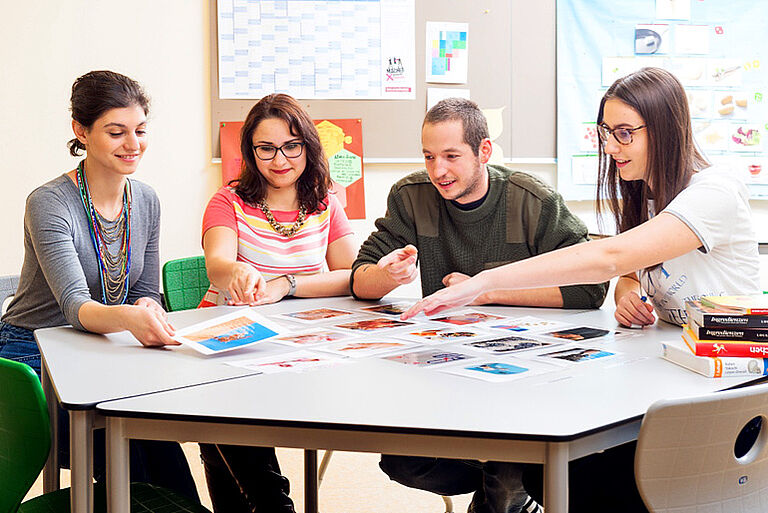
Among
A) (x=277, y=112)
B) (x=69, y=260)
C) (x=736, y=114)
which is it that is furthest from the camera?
(x=736, y=114)

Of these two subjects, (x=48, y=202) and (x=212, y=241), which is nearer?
(x=48, y=202)

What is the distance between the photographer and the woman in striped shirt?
226 cm

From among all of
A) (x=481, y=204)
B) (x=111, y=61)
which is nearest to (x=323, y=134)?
(x=111, y=61)

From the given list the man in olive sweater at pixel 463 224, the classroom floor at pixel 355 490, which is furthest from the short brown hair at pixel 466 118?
the classroom floor at pixel 355 490

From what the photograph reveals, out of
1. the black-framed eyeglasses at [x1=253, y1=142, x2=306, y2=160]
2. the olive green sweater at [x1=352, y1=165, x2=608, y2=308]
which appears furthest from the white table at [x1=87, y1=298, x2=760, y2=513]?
the black-framed eyeglasses at [x1=253, y1=142, x2=306, y2=160]

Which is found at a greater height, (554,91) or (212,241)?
(554,91)

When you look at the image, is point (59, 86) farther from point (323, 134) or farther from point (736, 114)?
point (736, 114)

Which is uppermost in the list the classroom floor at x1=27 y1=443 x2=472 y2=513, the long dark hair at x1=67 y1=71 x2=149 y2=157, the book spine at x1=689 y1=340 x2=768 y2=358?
the long dark hair at x1=67 y1=71 x2=149 y2=157

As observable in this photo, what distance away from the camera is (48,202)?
1.96m

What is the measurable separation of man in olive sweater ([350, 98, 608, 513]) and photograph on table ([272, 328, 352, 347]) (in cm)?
34

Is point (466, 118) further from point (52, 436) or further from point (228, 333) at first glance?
point (52, 436)

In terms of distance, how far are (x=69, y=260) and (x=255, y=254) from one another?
578 mm

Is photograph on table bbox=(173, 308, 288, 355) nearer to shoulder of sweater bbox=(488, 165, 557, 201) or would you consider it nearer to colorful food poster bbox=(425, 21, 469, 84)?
shoulder of sweater bbox=(488, 165, 557, 201)

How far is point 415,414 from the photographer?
1146 millimetres
